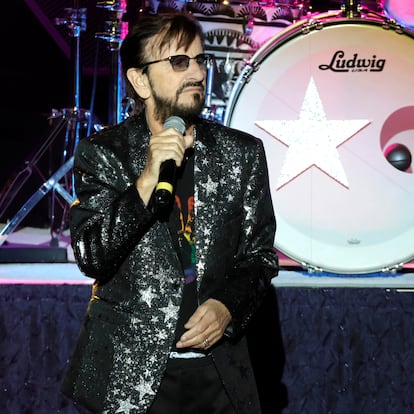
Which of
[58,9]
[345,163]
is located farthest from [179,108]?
[58,9]

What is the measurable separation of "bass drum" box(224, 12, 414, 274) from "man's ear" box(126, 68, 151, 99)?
3.67 ft

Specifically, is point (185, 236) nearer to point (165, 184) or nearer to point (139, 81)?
point (165, 184)

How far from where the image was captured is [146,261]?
204cm

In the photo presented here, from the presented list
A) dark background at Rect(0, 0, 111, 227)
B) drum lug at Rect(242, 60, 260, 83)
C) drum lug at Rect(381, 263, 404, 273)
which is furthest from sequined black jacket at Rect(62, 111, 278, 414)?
dark background at Rect(0, 0, 111, 227)

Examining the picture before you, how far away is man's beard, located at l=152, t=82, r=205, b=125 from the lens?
2.16 m

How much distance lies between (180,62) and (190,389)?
96 centimetres

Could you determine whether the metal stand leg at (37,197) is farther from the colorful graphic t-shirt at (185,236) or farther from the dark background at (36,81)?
the colorful graphic t-shirt at (185,236)

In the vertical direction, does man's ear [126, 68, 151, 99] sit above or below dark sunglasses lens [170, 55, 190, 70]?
below

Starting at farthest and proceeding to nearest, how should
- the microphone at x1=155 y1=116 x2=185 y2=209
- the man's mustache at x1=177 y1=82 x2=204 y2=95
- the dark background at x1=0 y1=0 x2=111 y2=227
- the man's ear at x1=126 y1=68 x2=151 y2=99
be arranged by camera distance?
the dark background at x1=0 y1=0 x2=111 y2=227, the man's ear at x1=126 y1=68 x2=151 y2=99, the man's mustache at x1=177 y1=82 x2=204 y2=95, the microphone at x1=155 y1=116 x2=185 y2=209

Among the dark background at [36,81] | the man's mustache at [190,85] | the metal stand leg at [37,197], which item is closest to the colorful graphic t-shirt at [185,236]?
the man's mustache at [190,85]

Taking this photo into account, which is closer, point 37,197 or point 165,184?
point 165,184

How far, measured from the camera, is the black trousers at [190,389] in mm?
2037

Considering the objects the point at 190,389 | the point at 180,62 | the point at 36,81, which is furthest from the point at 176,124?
the point at 36,81

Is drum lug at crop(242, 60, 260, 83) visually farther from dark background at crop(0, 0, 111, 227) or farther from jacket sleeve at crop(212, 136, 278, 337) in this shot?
dark background at crop(0, 0, 111, 227)
